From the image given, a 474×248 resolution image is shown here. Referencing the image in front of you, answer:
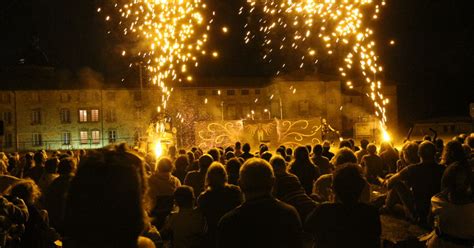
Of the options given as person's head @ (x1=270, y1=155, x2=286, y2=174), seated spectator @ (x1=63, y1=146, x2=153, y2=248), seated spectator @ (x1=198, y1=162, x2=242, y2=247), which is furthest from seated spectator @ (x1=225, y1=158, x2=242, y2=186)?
seated spectator @ (x1=63, y1=146, x2=153, y2=248)

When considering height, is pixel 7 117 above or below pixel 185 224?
above

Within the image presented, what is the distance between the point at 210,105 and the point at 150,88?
7.11 m

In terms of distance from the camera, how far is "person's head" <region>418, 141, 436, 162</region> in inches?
257

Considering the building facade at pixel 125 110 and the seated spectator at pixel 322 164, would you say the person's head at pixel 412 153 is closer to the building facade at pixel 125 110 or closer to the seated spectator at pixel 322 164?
the seated spectator at pixel 322 164

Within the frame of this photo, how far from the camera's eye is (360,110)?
55969 millimetres

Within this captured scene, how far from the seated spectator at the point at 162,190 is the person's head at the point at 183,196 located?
4.48 feet

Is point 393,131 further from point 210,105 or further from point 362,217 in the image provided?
point 362,217

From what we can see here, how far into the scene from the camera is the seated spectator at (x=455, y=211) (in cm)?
433

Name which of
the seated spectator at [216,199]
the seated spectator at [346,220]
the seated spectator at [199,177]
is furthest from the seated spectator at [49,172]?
the seated spectator at [346,220]

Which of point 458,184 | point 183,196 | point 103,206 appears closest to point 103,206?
point 103,206

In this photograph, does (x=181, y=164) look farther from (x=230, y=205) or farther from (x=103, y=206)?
(x=103, y=206)

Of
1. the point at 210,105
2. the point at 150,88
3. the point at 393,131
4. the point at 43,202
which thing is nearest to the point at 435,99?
the point at 393,131

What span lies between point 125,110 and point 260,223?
5162 centimetres

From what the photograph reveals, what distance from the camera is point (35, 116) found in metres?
51.9
